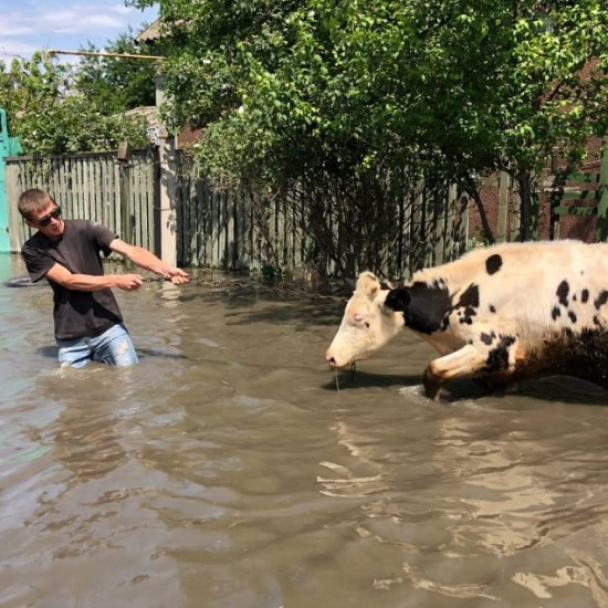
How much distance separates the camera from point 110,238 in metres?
6.34

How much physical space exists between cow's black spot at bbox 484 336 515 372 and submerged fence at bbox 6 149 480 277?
492 centimetres

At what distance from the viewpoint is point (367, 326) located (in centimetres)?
597

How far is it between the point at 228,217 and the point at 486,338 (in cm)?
846

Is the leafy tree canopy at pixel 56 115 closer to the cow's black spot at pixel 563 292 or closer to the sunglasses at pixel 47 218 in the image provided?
the sunglasses at pixel 47 218

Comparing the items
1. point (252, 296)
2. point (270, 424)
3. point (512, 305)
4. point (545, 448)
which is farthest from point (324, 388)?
point (252, 296)

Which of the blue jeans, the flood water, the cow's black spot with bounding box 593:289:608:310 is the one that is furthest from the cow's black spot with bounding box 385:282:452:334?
the blue jeans

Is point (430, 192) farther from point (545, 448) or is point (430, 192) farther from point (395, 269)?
point (545, 448)

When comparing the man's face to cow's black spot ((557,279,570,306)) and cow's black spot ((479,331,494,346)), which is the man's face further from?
cow's black spot ((557,279,570,306))

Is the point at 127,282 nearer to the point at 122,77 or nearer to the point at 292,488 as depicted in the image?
the point at 292,488

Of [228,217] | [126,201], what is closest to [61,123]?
[126,201]

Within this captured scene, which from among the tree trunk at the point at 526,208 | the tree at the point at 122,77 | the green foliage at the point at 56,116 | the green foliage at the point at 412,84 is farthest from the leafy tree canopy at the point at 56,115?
the tree at the point at 122,77

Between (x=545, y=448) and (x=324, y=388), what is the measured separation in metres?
2.05

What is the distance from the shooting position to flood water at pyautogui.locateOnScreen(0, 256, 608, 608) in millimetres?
2955

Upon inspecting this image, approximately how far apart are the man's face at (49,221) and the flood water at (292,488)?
1251mm
